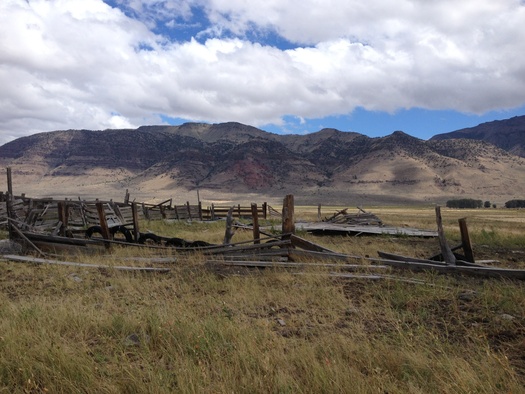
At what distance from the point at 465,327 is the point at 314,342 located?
6.09 feet

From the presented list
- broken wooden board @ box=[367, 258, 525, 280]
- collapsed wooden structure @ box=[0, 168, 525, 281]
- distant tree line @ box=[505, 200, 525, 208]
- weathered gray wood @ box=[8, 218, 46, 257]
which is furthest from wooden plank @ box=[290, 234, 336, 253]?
distant tree line @ box=[505, 200, 525, 208]

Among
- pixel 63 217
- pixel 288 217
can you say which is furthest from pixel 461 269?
pixel 63 217

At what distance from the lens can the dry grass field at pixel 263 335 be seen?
3.06 meters

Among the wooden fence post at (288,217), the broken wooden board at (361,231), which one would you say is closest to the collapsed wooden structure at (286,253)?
the wooden fence post at (288,217)

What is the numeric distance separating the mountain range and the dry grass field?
90.9 metres

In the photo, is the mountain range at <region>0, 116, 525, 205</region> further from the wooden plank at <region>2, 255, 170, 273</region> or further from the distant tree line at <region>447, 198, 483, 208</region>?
the wooden plank at <region>2, 255, 170, 273</region>

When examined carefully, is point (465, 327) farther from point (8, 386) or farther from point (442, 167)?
point (442, 167)

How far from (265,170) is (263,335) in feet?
439

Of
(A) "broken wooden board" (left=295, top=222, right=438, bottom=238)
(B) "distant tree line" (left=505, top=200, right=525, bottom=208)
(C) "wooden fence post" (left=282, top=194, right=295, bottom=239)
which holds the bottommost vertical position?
(B) "distant tree line" (left=505, top=200, right=525, bottom=208)

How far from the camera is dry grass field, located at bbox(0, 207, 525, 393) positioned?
3061 mm

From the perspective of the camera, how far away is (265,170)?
13738 centimetres

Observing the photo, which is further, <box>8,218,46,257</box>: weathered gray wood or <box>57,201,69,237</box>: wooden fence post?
<box>57,201,69,237</box>: wooden fence post

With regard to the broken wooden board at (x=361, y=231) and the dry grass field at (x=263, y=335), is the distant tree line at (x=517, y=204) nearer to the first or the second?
the broken wooden board at (x=361, y=231)

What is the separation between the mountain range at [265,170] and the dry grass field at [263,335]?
3581 inches
